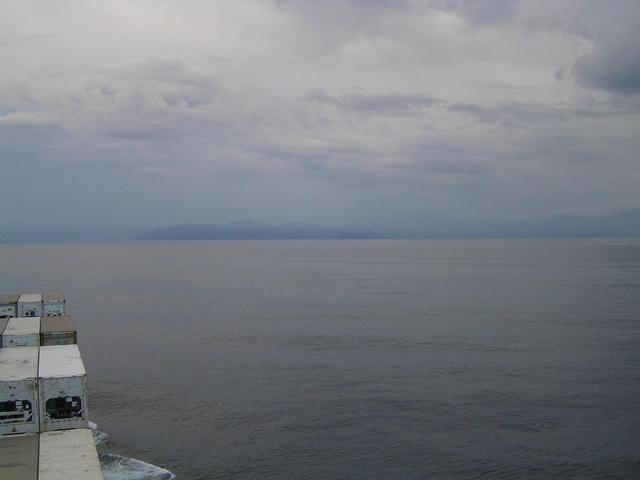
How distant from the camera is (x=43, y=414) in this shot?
2873 cm

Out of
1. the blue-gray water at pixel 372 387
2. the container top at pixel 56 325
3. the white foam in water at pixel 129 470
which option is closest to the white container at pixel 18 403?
the white foam in water at pixel 129 470

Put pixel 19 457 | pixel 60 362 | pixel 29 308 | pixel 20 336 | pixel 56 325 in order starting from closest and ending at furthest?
pixel 19 457, pixel 60 362, pixel 20 336, pixel 56 325, pixel 29 308

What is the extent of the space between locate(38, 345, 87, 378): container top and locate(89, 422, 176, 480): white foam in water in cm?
622

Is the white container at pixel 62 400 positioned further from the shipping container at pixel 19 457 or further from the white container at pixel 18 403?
the shipping container at pixel 19 457

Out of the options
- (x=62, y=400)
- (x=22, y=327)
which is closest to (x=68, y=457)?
(x=62, y=400)

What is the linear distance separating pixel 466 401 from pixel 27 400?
34.2m

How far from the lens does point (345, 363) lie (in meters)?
63.2

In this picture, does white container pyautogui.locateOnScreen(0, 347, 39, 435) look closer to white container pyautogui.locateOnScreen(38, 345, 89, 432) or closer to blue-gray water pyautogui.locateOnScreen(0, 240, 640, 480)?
white container pyautogui.locateOnScreen(38, 345, 89, 432)

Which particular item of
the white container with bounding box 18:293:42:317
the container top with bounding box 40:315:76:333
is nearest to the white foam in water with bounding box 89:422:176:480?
the container top with bounding box 40:315:76:333

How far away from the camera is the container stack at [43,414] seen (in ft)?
76.7

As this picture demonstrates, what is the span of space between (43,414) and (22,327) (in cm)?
1885

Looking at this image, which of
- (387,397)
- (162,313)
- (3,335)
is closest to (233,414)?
(387,397)

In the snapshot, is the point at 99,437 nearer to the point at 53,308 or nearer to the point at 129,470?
the point at 129,470

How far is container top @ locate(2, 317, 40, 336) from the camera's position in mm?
42188
